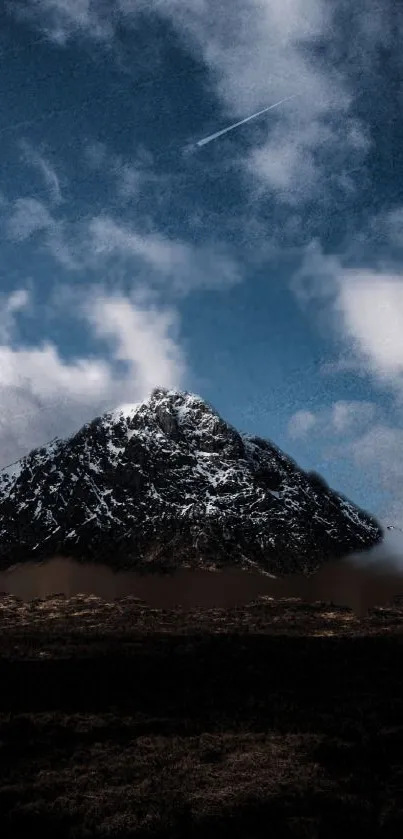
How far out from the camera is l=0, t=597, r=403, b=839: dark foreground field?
63.2 ft

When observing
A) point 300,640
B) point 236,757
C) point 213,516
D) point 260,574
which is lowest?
point 236,757

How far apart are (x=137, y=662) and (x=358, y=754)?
68.3 ft

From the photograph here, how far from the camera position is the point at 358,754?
83.6ft

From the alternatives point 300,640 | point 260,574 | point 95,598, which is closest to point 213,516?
point 260,574

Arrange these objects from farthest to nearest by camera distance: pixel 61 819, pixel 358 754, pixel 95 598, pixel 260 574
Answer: pixel 260 574, pixel 95 598, pixel 358 754, pixel 61 819

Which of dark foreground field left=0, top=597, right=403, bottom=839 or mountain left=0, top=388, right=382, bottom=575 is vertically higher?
mountain left=0, top=388, right=382, bottom=575

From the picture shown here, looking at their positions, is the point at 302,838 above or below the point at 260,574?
below

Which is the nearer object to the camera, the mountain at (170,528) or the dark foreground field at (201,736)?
the dark foreground field at (201,736)

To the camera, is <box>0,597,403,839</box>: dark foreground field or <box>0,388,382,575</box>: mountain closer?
<box>0,597,403,839</box>: dark foreground field

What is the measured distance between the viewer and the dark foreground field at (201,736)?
63.2 feet

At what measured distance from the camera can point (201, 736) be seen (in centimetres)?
2827

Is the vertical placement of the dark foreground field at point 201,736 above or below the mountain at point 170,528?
below

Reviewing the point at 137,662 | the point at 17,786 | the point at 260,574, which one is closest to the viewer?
the point at 17,786

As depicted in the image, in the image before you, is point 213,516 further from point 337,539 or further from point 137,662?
point 137,662
